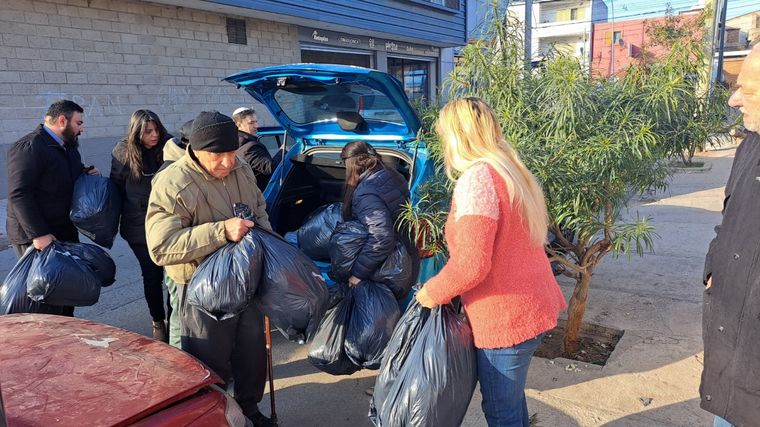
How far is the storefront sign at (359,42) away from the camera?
13000mm

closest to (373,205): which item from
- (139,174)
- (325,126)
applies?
(325,126)

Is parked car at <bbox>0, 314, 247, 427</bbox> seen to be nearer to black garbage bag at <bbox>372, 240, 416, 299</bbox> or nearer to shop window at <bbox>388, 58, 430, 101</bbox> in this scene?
black garbage bag at <bbox>372, 240, 416, 299</bbox>

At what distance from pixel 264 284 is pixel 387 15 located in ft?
42.9

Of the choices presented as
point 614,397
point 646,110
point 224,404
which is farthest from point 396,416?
point 646,110

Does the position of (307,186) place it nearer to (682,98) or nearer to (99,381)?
(682,98)

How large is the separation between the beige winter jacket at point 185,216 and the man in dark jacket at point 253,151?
193cm

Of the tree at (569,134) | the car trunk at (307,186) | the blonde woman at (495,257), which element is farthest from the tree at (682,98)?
the car trunk at (307,186)

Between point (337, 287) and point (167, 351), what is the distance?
123 centimetres

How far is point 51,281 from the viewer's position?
3020 millimetres

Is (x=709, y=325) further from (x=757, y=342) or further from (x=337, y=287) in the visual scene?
(x=337, y=287)

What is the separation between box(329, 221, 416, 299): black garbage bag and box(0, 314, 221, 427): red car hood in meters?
1.30

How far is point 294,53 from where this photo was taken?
12617 millimetres

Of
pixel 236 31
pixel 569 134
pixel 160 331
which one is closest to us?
pixel 569 134

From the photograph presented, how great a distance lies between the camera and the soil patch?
11.7 ft
